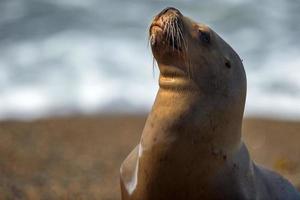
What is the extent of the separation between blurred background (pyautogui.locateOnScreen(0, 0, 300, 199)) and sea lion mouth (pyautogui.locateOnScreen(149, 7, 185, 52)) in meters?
1.76

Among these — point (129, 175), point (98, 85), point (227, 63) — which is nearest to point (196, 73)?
point (227, 63)

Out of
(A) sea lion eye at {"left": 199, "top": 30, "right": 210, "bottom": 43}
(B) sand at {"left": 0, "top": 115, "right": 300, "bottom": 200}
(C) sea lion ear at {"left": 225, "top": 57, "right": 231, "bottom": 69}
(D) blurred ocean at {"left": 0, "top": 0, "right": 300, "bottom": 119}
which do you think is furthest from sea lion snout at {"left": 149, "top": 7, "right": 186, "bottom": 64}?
(D) blurred ocean at {"left": 0, "top": 0, "right": 300, "bottom": 119}

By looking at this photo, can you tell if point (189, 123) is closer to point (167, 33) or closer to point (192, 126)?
point (192, 126)

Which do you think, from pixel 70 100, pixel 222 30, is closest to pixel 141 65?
pixel 70 100

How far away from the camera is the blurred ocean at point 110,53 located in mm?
9422

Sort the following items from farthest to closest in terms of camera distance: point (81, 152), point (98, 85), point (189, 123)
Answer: point (98, 85) < point (81, 152) < point (189, 123)

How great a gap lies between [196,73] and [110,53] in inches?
257

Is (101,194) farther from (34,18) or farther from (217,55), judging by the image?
(34,18)

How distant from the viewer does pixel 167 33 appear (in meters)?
4.36

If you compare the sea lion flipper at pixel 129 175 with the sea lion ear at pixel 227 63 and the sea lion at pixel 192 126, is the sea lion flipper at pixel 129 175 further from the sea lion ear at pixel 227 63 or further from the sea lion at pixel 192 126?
the sea lion ear at pixel 227 63

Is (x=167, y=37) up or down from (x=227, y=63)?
up

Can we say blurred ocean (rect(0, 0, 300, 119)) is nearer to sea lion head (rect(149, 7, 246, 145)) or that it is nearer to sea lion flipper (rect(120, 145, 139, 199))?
sea lion flipper (rect(120, 145, 139, 199))

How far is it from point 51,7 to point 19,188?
25.2 ft

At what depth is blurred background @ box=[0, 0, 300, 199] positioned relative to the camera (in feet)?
22.9
